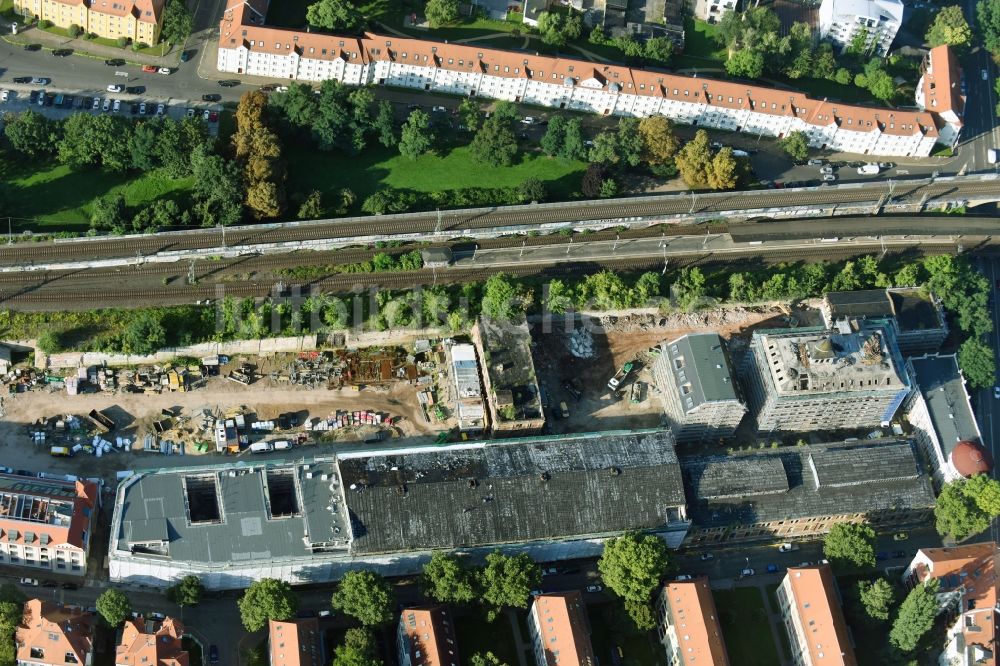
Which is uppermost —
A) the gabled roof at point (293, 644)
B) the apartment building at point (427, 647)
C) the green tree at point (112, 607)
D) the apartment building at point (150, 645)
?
the green tree at point (112, 607)

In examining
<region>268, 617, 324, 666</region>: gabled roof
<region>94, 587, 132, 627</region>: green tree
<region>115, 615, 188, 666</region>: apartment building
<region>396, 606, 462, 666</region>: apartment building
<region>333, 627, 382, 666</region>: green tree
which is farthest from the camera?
<region>396, 606, 462, 666</region>: apartment building

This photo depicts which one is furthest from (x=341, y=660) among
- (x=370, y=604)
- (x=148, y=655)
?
(x=148, y=655)

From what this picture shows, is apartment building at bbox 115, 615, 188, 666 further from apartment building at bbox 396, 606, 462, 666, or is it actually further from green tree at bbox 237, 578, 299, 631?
apartment building at bbox 396, 606, 462, 666

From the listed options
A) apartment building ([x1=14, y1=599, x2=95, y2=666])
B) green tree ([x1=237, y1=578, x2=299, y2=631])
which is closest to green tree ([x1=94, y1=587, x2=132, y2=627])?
apartment building ([x1=14, y1=599, x2=95, y2=666])

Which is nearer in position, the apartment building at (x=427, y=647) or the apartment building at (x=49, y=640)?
the apartment building at (x=49, y=640)

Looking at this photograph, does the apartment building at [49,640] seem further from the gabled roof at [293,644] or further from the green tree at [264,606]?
the gabled roof at [293,644]

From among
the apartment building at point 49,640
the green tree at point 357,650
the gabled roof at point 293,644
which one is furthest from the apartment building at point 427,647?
the apartment building at point 49,640

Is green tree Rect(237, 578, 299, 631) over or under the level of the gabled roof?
over
